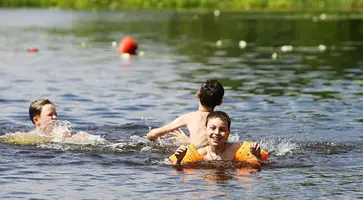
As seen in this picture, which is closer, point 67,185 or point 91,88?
point 67,185

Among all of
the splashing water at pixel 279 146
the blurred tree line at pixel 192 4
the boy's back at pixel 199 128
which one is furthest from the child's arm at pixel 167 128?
the blurred tree line at pixel 192 4

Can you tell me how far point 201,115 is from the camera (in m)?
12.4

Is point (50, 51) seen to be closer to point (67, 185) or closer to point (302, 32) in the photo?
point (302, 32)

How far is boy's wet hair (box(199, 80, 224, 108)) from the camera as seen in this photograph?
12000 mm

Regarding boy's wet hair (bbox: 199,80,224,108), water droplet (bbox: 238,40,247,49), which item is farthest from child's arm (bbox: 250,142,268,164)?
water droplet (bbox: 238,40,247,49)

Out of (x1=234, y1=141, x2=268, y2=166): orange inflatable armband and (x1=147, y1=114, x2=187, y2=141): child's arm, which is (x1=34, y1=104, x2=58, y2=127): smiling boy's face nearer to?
(x1=147, y1=114, x2=187, y2=141): child's arm

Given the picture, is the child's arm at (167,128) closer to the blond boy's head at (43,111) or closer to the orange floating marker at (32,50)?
the blond boy's head at (43,111)

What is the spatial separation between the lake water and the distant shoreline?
76.4 ft

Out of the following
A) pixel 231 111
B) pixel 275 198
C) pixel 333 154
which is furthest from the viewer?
pixel 231 111

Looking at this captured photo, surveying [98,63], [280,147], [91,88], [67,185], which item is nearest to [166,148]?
[280,147]

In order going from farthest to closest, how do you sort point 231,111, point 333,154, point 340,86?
1. point 340,86
2. point 231,111
3. point 333,154

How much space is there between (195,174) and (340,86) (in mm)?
10688

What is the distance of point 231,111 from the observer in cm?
1756

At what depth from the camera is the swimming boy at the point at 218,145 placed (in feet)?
37.0
